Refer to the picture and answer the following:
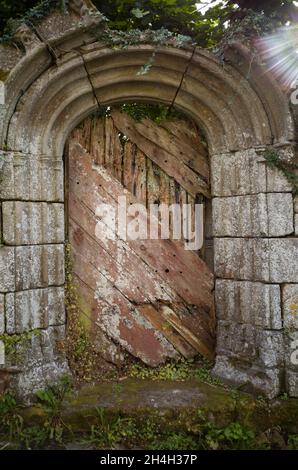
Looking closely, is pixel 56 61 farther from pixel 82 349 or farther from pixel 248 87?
pixel 82 349

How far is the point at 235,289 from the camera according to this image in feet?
10.8

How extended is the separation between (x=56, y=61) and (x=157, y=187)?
1452 mm

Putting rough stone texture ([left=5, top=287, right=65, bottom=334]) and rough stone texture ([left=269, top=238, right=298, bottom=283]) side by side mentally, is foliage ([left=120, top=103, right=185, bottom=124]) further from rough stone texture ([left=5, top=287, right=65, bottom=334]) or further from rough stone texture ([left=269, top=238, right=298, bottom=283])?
rough stone texture ([left=5, top=287, right=65, bottom=334])

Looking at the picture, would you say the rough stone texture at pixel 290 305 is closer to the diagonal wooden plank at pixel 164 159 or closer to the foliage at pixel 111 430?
the diagonal wooden plank at pixel 164 159

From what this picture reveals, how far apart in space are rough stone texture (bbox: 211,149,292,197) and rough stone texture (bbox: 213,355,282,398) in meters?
1.56

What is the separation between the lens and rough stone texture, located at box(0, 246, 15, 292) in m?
2.94

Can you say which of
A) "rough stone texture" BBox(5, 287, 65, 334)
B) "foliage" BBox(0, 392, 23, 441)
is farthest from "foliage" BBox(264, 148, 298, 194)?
"foliage" BBox(0, 392, 23, 441)

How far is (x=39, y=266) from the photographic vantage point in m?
3.14

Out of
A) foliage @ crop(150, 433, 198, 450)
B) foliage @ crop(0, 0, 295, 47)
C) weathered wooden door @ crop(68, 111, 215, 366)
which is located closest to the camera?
foliage @ crop(150, 433, 198, 450)

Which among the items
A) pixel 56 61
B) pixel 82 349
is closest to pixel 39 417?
pixel 82 349

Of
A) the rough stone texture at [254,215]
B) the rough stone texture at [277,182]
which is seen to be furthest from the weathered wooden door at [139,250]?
the rough stone texture at [277,182]
